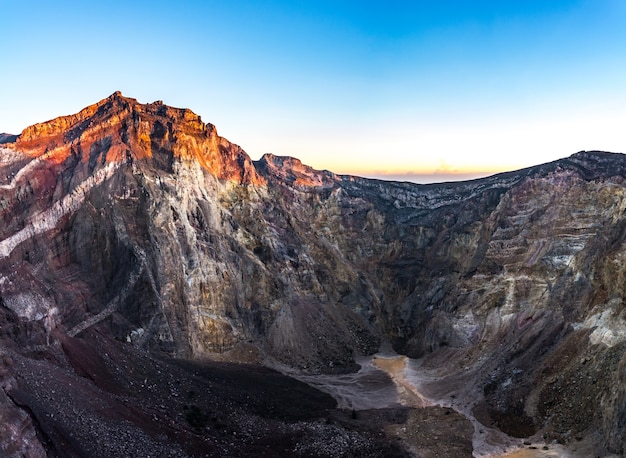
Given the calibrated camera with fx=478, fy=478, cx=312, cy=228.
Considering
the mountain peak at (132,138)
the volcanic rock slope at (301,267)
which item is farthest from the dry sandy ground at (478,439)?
the mountain peak at (132,138)

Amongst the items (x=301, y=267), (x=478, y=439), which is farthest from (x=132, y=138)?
(x=478, y=439)

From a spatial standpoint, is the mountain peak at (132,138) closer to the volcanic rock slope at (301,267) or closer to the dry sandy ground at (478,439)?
the volcanic rock slope at (301,267)

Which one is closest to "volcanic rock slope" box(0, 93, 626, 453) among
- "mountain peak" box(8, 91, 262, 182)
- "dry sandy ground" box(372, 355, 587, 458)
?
"mountain peak" box(8, 91, 262, 182)

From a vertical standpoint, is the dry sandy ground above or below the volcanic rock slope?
below

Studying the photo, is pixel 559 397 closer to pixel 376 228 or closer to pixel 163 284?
pixel 163 284

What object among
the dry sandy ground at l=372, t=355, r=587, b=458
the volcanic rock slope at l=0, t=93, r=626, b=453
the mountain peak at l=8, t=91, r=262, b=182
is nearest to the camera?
the dry sandy ground at l=372, t=355, r=587, b=458

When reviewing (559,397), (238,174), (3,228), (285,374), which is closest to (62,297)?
(3,228)

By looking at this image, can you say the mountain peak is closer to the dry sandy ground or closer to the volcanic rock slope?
the volcanic rock slope

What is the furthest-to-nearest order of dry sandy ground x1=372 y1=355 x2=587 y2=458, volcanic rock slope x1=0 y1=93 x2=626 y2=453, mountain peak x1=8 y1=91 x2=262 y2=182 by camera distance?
mountain peak x1=8 y1=91 x2=262 y2=182 < volcanic rock slope x1=0 y1=93 x2=626 y2=453 < dry sandy ground x1=372 y1=355 x2=587 y2=458

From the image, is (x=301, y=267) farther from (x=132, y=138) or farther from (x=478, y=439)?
(x=478, y=439)
